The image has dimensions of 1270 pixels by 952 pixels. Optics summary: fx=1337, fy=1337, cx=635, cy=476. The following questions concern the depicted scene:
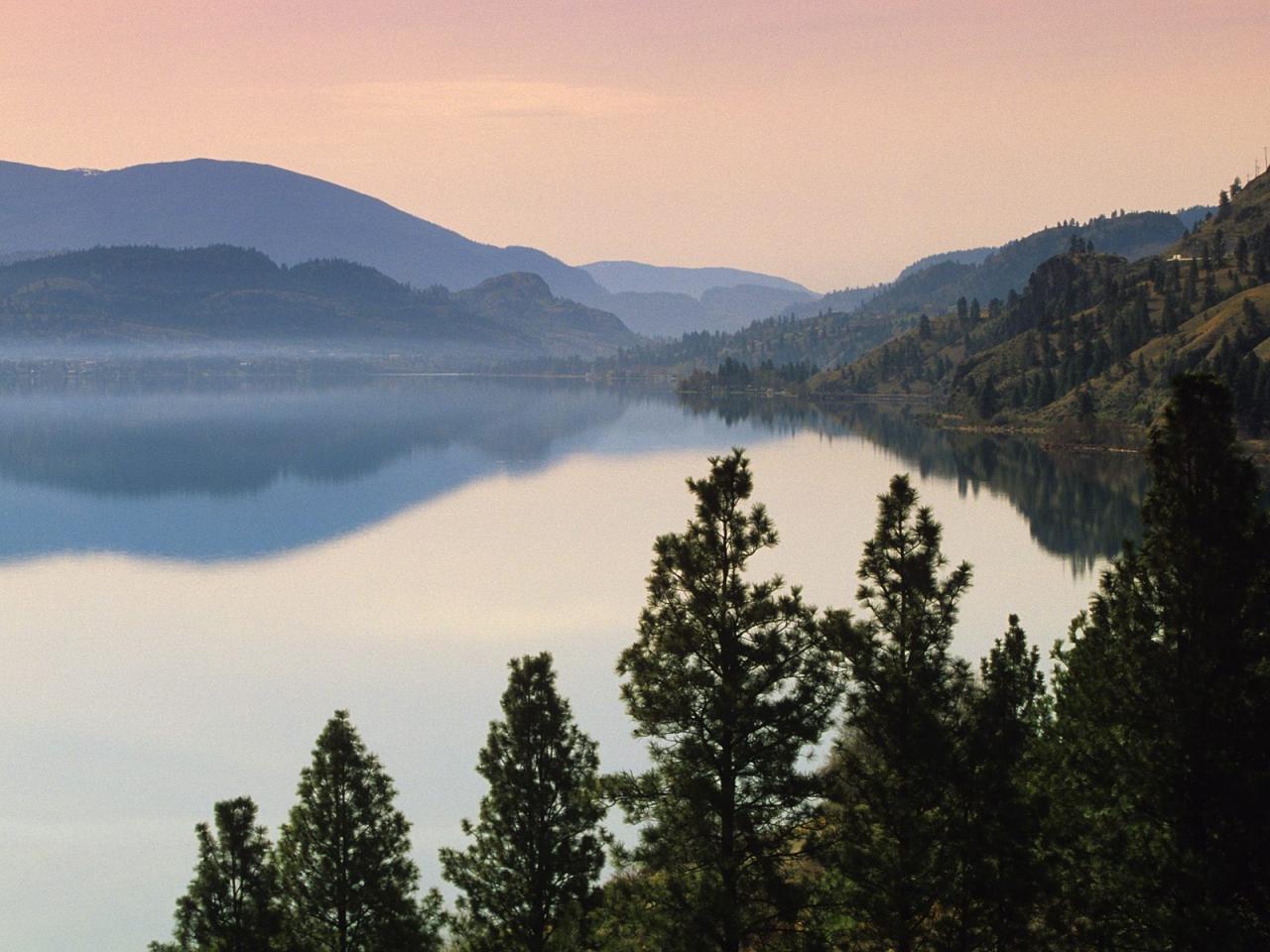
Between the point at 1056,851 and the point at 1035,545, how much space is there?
3567 inches

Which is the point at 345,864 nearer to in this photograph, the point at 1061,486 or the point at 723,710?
the point at 723,710

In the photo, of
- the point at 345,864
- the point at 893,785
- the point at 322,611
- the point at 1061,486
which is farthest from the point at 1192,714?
the point at 1061,486

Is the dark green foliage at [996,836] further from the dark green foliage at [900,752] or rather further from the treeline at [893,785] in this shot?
the dark green foliage at [900,752]

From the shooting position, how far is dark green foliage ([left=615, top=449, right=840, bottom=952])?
27234mm

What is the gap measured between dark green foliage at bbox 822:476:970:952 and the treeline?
57 mm

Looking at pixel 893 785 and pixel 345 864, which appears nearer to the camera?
pixel 893 785

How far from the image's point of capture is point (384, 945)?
29.4m

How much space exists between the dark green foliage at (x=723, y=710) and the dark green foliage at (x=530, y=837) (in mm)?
2614

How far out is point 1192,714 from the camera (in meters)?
24.9

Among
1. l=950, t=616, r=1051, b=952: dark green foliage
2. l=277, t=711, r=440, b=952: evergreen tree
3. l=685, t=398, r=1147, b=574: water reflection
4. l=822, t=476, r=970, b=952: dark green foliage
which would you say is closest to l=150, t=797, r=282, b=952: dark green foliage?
l=277, t=711, r=440, b=952: evergreen tree

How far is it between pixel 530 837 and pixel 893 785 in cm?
834

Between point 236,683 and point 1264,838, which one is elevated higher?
point 1264,838

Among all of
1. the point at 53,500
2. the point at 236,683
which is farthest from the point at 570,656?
the point at 53,500

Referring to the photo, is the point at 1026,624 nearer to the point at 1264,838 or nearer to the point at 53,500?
the point at 1264,838
